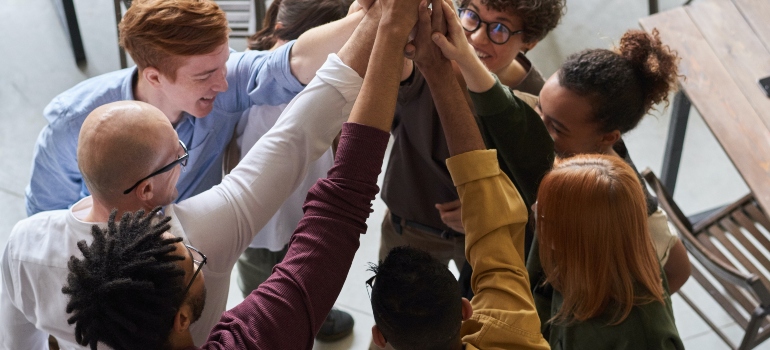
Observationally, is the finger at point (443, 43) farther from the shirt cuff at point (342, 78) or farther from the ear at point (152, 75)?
the ear at point (152, 75)

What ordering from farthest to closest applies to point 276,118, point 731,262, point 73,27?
point 73,27
point 731,262
point 276,118

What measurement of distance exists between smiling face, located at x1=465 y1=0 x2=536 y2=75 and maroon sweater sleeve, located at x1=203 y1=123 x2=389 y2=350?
82 cm

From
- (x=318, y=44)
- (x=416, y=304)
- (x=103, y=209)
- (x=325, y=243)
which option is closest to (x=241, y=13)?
(x=318, y=44)

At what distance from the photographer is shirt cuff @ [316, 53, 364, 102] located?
1.47m

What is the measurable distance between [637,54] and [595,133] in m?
0.23

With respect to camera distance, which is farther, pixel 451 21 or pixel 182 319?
pixel 451 21

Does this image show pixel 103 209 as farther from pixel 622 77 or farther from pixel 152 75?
pixel 622 77

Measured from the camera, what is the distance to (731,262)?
2.49 metres

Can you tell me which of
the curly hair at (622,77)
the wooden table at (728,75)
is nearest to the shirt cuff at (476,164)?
the curly hair at (622,77)

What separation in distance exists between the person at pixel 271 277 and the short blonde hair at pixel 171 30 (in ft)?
1.77

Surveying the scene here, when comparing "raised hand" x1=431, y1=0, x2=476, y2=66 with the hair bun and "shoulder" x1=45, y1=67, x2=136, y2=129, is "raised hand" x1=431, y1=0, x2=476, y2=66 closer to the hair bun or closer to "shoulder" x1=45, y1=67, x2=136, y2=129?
the hair bun

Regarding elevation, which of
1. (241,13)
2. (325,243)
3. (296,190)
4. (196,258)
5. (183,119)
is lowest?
(241,13)

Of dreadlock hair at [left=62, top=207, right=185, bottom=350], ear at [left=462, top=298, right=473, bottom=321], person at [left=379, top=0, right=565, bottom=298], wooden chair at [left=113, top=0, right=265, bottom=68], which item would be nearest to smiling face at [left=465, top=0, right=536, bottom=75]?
person at [left=379, top=0, right=565, bottom=298]

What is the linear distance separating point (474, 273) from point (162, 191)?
26.0 inches
